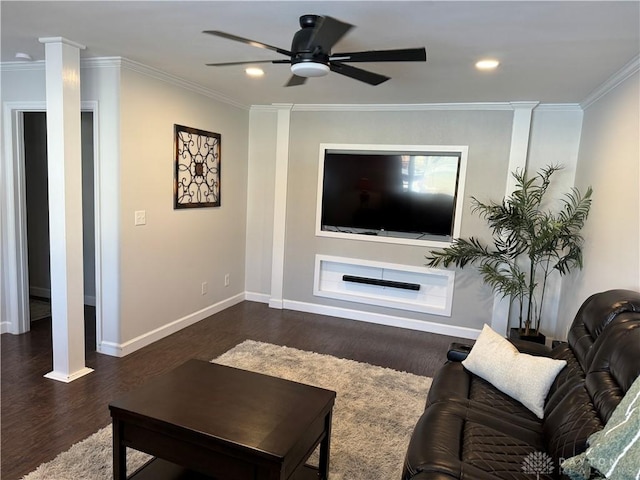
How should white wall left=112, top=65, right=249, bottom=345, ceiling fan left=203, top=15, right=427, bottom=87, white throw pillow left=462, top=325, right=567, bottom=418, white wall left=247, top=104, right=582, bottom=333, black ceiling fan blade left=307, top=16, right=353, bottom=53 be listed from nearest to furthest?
black ceiling fan blade left=307, top=16, right=353, bottom=53
ceiling fan left=203, top=15, right=427, bottom=87
white throw pillow left=462, top=325, right=567, bottom=418
white wall left=112, top=65, right=249, bottom=345
white wall left=247, top=104, right=582, bottom=333

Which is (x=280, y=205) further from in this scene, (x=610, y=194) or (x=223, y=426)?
(x=223, y=426)

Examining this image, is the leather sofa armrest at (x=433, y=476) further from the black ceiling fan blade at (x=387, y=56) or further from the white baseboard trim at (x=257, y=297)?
the white baseboard trim at (x=257, y=297)

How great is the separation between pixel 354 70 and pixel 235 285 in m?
3.59

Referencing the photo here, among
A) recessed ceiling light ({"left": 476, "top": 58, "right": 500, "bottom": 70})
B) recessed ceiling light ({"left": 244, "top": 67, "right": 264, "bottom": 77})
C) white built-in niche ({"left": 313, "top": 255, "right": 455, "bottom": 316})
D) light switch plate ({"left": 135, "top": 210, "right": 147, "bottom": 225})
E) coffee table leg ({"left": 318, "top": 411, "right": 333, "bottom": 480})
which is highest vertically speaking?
recessed ceiling light ({"left": 476, "top": 58, "right": 500, "bottom": 70})

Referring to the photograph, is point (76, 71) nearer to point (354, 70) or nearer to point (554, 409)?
point (354, 70)

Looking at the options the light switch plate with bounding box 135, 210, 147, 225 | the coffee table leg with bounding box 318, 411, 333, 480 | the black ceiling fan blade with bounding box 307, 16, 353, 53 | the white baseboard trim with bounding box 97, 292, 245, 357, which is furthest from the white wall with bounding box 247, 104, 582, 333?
the coffee table leg with bounding box 318, 411, 333, 480

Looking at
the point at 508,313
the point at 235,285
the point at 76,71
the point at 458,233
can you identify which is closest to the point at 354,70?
the point at 76,71

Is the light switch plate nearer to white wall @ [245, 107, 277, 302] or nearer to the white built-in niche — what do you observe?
white wall @ [245, 107, 277, 302]

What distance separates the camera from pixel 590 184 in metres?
3.66

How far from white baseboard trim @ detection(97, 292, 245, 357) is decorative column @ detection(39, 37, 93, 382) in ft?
1.21

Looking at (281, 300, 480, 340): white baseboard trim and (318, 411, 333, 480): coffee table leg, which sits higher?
(318, 411, 333, 480): coffee table leg

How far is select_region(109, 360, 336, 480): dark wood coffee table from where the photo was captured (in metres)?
1.75

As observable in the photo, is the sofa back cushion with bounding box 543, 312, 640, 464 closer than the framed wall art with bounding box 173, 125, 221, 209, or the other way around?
the sofa back cushion with bounding box 543, 312, 640, 464

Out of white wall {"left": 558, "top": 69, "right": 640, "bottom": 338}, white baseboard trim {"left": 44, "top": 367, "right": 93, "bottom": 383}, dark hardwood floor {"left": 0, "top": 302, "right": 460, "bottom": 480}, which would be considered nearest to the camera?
dark hardwood floor {"left": 0, "top": 302, "right": 460, "bottom": 480}
